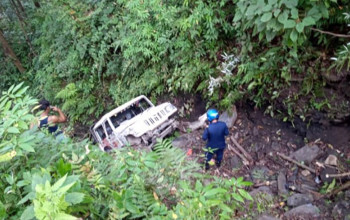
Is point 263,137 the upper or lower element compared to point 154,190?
lower

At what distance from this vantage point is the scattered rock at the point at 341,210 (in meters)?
4.52

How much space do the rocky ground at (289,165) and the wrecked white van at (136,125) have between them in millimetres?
1090

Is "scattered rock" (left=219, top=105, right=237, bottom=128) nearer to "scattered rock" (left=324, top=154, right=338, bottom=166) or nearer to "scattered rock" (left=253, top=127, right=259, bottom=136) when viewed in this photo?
"scattered rock" (left=253, top=127, right=259, bottom=136)

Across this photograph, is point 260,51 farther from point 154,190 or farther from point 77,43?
point 77,43

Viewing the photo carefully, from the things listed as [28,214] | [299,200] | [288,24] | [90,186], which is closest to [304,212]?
[299,200]

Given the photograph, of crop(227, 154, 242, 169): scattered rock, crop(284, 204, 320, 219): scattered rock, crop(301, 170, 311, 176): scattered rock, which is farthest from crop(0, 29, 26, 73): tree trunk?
crop(284, 204, 320, 219): scattered rock

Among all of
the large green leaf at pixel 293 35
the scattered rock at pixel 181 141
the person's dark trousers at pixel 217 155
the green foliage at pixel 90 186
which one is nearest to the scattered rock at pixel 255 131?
the person's dark trousers at pixel 217 155

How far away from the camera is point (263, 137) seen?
248 inches

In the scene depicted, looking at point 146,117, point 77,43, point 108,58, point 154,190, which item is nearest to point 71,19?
point 77,43

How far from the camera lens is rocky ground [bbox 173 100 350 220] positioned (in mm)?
4875

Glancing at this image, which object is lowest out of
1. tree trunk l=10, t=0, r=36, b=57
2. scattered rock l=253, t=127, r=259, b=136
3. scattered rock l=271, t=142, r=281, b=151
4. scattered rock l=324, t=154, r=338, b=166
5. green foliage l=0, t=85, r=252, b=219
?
scattered rock l=324, t=154, r=338, b=166

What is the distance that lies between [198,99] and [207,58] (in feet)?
3.69

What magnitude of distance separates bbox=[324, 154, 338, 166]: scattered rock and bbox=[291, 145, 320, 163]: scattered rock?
204 mm

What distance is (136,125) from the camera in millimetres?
7441
